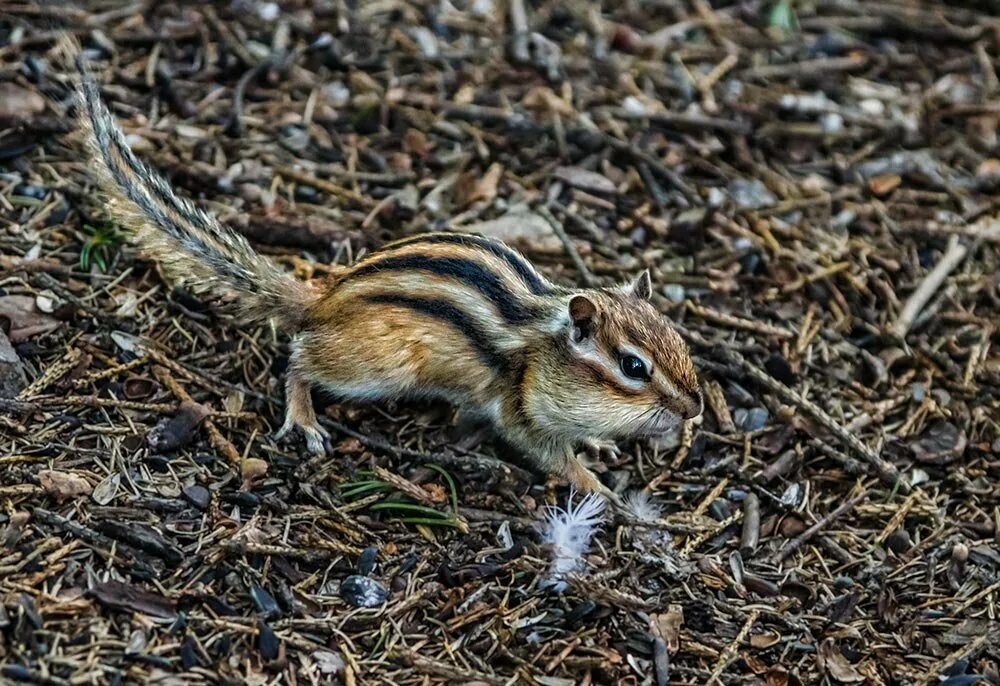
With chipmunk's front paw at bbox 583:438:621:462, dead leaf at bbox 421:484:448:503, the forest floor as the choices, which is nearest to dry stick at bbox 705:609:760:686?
the forest floor

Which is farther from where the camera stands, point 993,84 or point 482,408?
point 993,84

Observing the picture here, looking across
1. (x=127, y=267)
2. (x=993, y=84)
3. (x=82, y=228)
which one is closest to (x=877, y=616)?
(x=127, y=267)

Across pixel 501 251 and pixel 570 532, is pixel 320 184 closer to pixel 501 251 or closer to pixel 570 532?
pixel 501 251

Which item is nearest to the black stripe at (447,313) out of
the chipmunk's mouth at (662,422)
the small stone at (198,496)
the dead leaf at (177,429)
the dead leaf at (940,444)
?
the chipmunk's mouth at (662,422)

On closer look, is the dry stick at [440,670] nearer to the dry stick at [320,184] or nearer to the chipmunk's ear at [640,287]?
the chipmunk's ear at [640,287]

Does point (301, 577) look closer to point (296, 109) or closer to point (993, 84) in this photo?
point (296, 109)
